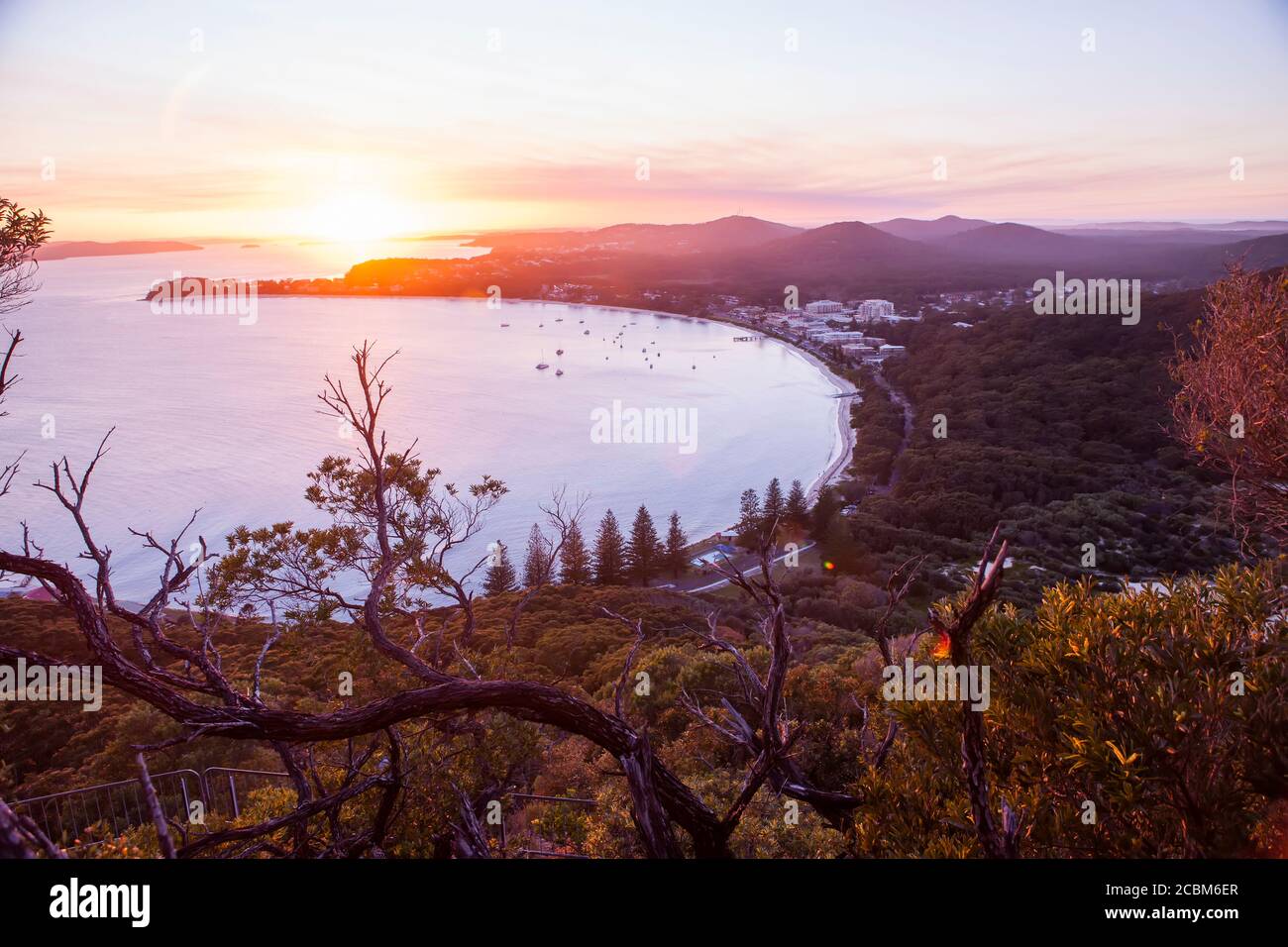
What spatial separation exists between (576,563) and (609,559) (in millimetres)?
1236

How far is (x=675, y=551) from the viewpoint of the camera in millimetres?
23688

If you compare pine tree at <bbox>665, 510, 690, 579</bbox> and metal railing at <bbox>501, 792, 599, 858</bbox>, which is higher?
metal railing at <bbox>501, 792, 599, 858</bbox>

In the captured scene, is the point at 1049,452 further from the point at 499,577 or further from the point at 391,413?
the point at 391,413

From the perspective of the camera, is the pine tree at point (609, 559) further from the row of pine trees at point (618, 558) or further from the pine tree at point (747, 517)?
the pine tree at point (747, 517)

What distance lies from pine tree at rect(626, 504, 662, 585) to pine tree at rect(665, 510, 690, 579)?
1.09 feet

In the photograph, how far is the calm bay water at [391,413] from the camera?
27.2m

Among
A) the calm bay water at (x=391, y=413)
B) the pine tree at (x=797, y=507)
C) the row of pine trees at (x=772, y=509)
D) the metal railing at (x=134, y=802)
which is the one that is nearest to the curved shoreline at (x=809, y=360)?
the calm bay water at (x=391, y=413)

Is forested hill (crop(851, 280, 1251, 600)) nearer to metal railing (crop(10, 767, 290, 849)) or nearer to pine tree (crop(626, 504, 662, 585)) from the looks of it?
pine tree (crop(626, 504, 662, 585))

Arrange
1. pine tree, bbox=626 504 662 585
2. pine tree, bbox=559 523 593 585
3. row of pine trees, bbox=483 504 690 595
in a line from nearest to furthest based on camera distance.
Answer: pine tree, bbox=559 523 593 585 < row of pine trees, bbox=483 504 690 595 < pine tree, bbox=626 504 662 585

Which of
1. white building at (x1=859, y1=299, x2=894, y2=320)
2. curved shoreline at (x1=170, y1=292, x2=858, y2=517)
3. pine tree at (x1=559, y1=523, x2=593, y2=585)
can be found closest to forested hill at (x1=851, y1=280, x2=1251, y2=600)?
curved shoreline at (x1=170, y1=292, x2=858, y2=517)

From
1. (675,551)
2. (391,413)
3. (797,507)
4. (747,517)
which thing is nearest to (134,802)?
(675,551)

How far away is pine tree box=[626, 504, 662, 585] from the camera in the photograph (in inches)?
925

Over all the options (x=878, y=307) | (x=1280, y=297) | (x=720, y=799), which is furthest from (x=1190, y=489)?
(x=878, y=307)
